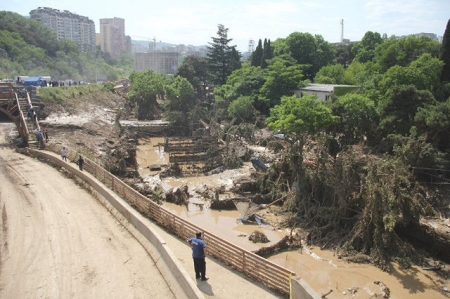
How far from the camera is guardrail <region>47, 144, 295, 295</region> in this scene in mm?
9586

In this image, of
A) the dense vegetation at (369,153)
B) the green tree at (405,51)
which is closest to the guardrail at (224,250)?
the dense vegetation at (369,153)

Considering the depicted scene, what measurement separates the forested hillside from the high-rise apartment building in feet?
192

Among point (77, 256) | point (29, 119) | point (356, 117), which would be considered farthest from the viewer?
point (29, 119)

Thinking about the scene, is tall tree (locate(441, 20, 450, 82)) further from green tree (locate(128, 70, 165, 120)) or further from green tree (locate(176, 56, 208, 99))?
green tree (locate(176, 56, 208, 99))

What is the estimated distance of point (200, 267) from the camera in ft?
32.7

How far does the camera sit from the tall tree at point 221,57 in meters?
68.5

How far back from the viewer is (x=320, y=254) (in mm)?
17469

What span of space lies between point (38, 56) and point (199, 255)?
9782 cm

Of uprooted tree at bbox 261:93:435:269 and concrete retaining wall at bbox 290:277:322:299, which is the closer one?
concrete retaining wall at bbox 290:277:322:299

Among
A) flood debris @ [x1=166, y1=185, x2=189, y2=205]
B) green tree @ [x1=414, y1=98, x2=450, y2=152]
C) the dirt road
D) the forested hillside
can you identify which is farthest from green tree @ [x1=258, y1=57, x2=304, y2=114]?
the forested hillside

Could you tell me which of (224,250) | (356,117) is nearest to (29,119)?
(224,250)

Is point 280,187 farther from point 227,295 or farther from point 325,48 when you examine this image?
point 325,48

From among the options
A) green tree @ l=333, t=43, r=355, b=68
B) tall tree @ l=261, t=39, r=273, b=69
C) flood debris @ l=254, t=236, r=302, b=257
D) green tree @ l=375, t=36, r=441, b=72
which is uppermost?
green tree @ l=333, t=43, r=355, b=68

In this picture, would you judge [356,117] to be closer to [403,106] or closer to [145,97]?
[403,106]
